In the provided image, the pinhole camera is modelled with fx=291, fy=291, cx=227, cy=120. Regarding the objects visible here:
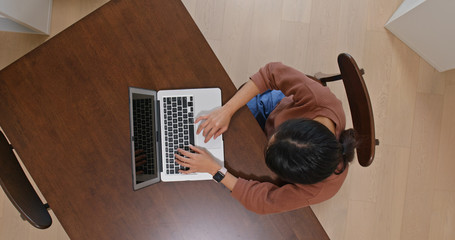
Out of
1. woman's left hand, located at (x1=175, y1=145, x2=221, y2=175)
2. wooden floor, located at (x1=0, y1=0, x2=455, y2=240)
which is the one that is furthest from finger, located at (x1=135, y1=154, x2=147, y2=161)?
wooden floor, located at (x1=0, y1=0, x2=455, y2=240)

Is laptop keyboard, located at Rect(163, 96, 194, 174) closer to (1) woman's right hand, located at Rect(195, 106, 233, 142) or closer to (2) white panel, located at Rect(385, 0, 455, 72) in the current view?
(1) woman's right hand, located at Rect(195, 106, 233, 142)

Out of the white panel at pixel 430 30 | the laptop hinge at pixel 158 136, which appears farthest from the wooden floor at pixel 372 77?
the laptop hinge at pixel 158 136

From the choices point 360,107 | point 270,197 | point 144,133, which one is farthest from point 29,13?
point 360,107

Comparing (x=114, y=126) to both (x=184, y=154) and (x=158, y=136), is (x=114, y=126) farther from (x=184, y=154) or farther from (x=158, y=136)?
(x=184, y=154)

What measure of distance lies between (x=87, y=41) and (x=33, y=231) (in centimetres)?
127

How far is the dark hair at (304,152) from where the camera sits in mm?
820

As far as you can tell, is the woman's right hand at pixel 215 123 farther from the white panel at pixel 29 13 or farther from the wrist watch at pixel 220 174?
the white panel at pixel 29 13

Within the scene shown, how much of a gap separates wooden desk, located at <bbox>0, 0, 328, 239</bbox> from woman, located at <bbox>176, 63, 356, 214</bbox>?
58 mm

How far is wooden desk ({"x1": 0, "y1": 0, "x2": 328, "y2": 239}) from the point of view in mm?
1025

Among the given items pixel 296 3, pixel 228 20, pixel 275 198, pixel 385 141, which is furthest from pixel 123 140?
pixel 385 141

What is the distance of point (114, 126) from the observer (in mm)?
1049

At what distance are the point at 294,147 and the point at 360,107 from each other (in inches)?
11.6

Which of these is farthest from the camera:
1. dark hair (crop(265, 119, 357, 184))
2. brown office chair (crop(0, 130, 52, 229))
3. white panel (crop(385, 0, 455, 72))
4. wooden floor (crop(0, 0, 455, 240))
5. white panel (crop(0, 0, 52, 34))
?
wooden floor (crop(0, 0, 455, 240))

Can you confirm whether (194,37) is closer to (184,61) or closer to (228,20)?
(184,61)
